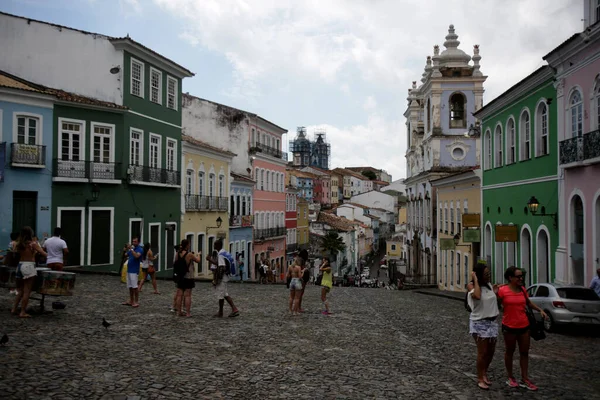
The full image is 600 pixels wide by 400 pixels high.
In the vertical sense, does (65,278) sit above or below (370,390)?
above

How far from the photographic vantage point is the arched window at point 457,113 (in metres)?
45.2

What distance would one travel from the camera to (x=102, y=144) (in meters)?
25.8

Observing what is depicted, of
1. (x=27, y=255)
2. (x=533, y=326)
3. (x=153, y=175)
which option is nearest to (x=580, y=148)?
(x=533, y=326)

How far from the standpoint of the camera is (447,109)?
148 feet

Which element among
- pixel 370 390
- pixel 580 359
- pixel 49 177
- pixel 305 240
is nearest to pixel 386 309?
pixel 580 359

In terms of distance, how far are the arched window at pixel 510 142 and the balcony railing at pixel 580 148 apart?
581cm

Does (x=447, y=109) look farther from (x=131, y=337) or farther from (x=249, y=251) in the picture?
(x=131, y=337)

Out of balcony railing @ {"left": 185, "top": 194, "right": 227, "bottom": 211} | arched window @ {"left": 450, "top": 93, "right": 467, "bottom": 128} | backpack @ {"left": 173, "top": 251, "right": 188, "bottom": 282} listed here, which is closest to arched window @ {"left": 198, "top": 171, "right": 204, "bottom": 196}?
balcony railing @ {"left": 185, "top": 194, "right": 227, "bottom": 211}

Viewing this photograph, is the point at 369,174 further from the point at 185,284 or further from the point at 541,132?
the point at 185,284

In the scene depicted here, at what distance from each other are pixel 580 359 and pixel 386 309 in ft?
28.4

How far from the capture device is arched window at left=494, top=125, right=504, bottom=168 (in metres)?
27.5

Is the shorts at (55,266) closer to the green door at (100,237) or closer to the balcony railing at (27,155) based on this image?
the balcony railing at (27,155)

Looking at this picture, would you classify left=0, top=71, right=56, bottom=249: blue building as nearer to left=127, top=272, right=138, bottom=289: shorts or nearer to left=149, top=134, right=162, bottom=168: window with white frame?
left=149, top=134, right=162, bottom=168: window with white frame

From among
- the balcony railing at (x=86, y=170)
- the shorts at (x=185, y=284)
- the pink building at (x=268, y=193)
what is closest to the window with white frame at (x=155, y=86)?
the balcony railing at (x=86, y=170)
